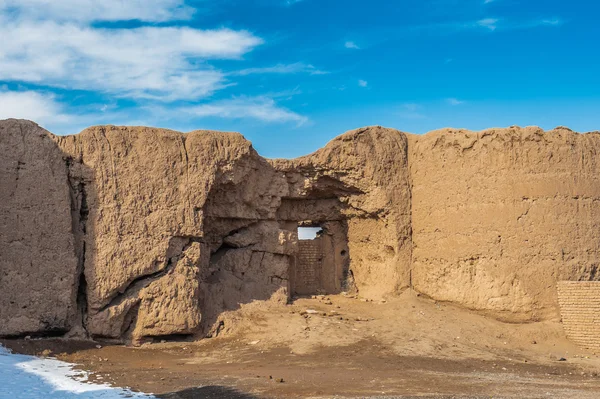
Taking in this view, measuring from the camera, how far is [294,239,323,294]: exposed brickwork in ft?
55.5

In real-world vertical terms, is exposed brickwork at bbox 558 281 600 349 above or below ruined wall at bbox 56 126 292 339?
below

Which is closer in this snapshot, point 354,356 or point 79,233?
point 354,356

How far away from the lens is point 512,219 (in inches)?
557

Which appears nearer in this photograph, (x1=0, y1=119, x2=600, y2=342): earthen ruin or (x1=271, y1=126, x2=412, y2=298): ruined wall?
(x1=0, y1=119, x2=600, y2=342): earthen ruin

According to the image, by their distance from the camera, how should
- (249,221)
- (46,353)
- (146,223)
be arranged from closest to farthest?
(46,353) < (146,223) < (249,221)

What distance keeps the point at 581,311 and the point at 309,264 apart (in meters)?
6.47

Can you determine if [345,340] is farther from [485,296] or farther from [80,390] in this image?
[80,390]

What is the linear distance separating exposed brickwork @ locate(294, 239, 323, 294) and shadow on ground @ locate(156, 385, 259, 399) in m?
7.49

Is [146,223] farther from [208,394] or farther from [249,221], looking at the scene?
[208,394]

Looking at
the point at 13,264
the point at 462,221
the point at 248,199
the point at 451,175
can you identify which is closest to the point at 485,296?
the point at 462,221

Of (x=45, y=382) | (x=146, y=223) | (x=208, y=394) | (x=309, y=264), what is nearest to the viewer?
(x=208, y=394)

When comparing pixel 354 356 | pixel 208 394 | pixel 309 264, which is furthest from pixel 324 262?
pixel 208 394

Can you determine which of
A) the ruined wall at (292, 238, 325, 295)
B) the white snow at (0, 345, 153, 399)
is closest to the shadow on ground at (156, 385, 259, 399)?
the white snow at (0, 345, 153, 399)

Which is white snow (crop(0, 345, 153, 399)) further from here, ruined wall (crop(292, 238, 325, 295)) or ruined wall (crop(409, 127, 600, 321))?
ruined wall (crop(409, 127, 600, 321))
